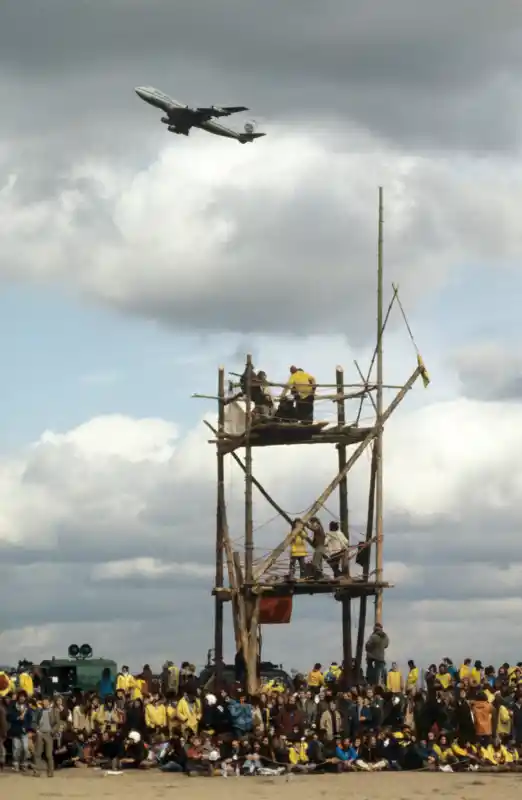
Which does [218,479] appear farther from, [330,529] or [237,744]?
[237,744]

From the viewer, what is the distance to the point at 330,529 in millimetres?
36875

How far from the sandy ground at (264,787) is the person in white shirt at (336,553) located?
7019 millimetres

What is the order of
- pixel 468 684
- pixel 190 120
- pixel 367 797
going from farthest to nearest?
pixel 190 120 < pixel 468 684 < pixel 367 797

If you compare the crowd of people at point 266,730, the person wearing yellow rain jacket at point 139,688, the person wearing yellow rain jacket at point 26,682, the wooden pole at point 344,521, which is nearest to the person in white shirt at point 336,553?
the wooden pole at point 344,521

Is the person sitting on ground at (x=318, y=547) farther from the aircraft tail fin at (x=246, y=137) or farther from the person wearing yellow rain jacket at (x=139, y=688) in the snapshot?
the aircraft tail fin at (x=246, y=137)

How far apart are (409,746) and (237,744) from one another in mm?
3383

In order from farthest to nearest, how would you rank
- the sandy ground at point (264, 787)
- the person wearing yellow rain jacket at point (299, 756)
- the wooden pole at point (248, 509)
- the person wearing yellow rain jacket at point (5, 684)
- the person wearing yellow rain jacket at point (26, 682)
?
1. the wooden pole at point (248, 509)
2. the person wearing yellow rain jacket at point (26, 682)
3. the person wearing yellow rain jacket at point (5, 684)
4. the person wearing yellow rain jacket at point (299, 756)
5. the sandy ground at point (264, 787)

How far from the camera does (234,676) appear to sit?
3700 centimetres

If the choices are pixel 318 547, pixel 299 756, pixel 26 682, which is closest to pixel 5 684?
pixel 26 682

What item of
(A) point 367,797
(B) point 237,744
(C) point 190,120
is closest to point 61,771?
(B) point 237,744

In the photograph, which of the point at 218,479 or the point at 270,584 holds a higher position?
the point at 218,479

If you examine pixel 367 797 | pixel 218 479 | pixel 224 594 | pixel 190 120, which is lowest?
pixel 367 797

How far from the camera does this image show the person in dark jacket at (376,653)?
3544cm

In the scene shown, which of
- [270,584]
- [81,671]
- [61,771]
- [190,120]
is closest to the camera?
[61,771]
